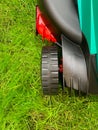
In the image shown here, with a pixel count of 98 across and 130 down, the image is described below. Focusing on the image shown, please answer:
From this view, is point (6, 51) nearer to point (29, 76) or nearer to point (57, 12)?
point (29, 76)

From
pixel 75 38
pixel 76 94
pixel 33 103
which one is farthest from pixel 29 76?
pixel 75 38

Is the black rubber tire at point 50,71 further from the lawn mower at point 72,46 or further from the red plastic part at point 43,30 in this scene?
the red plastic part at point 43,30

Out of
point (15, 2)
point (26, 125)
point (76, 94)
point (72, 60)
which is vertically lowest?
point (26, 125)

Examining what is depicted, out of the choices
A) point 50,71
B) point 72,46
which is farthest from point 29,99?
point 72,46

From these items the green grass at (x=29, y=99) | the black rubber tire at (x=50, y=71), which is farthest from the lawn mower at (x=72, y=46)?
the green grass at (x=29, y=99)

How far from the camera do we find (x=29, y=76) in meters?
1.88

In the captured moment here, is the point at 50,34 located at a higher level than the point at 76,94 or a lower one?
higher

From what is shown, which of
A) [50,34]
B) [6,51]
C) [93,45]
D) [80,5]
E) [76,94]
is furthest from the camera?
[6,51]

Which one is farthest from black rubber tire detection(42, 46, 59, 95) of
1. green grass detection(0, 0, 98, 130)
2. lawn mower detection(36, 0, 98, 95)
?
green grass detection(0, 0, 98, 130)

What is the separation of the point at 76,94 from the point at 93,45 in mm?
309

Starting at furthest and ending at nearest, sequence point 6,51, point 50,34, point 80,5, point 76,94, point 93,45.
→ point 6,51 → point 50,34 → point 76,94 → point 80,5 → point 93,45

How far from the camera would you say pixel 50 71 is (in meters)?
1.63

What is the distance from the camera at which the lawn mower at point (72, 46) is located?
1493 millimetres

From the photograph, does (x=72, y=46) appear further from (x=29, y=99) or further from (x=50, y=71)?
(x=29, y=99)
